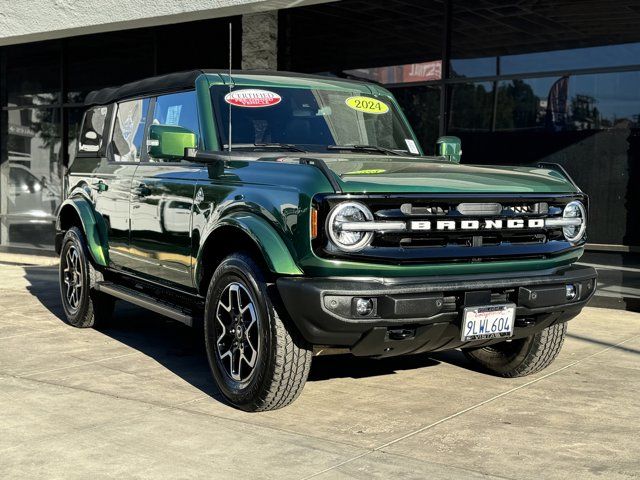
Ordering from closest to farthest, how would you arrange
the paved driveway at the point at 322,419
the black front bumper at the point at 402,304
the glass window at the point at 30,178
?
the paved driveway at the point at 322,419 < the black front bumper at the point at 402,304 < the glass window at the point at 30,178

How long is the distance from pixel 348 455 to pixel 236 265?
4.11 feet

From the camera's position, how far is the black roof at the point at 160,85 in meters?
5.89

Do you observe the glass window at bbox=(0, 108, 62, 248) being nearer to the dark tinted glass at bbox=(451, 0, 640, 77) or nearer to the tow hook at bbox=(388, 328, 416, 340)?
the dark tinted glass at bbox=(451, 0, 640, 77)

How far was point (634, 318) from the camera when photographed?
28.4ft

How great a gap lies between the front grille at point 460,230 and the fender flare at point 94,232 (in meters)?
3.11

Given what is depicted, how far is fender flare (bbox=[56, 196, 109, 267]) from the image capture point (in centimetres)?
694

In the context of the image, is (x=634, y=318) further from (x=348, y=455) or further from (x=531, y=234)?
(x=348, y=455)

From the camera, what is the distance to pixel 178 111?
5.97 meters

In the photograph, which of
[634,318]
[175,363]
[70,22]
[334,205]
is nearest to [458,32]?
[634,318]

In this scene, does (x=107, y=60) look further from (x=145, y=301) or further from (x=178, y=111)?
(x=145, y=301)

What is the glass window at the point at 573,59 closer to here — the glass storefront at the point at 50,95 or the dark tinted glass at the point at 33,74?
the glass storefront at the point at 50,95

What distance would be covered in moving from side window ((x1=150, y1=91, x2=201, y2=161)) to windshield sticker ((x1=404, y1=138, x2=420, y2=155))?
1.53 metres

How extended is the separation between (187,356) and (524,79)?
18.3 feet

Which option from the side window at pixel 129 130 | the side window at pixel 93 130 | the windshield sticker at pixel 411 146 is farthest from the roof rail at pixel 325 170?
the side window at pixel 93 130
